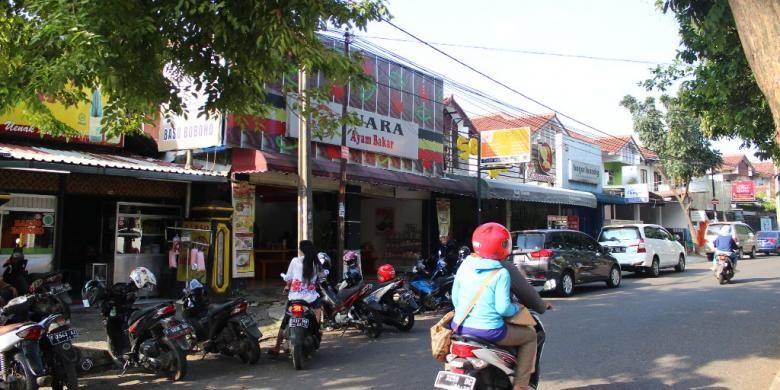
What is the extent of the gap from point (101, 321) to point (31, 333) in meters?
4.92

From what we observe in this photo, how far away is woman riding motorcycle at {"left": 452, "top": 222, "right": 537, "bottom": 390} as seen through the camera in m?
4.09

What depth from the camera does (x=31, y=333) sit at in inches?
211

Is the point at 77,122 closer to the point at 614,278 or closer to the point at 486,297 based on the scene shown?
the point at 486,297

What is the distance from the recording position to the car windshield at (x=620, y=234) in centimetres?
1831

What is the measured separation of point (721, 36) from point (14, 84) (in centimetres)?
788

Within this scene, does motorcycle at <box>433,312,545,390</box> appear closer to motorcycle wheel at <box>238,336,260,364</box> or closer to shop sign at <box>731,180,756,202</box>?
motorcycle wheel at <box>238,336,260,364</box>

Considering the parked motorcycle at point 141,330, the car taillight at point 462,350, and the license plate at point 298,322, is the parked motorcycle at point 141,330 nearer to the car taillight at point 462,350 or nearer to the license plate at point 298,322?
the license plate at point 298,322

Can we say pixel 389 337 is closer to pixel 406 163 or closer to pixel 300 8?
pixel 300 8

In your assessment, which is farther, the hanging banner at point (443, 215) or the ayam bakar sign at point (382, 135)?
the hanging banner at point (443, 215)

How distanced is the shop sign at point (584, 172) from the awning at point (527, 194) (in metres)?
2.56

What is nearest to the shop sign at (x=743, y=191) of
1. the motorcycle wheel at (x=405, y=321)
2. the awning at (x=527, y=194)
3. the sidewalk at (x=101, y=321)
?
the awning at (x=527, y=194)

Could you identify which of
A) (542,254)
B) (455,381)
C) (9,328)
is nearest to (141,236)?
(9,328)

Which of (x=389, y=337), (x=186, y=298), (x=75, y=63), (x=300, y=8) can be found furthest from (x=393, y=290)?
(x=75, y=63)

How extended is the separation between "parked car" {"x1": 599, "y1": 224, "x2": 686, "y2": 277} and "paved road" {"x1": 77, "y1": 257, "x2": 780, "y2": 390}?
6689mm
